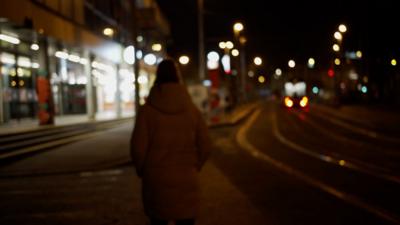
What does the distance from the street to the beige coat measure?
147 inches

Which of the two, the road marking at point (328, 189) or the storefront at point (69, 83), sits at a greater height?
the storefront at point (69, 83)

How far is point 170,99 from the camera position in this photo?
170 inches

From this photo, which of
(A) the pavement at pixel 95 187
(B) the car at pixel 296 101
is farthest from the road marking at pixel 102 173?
(B) the car at pixel 296 101

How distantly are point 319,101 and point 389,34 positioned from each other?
159 feet

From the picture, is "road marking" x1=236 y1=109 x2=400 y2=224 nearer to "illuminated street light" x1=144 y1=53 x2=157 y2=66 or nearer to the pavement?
the pavement

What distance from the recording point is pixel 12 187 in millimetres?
12461

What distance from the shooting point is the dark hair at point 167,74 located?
4473 millimetres

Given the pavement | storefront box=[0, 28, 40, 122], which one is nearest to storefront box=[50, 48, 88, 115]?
storefront box=[0, 28, 40, 122]

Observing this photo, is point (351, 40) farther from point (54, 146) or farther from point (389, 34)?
point (54, 146)

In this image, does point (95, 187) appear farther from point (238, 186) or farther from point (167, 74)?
point (167, 74)

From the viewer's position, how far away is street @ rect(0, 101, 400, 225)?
857 cm

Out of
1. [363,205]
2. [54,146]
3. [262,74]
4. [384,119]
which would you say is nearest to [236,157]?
[54,146]

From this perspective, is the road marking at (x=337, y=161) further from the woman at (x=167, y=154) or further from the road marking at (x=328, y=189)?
the woman at (x=167, y=154)

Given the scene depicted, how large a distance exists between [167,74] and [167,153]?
2.01 feet
